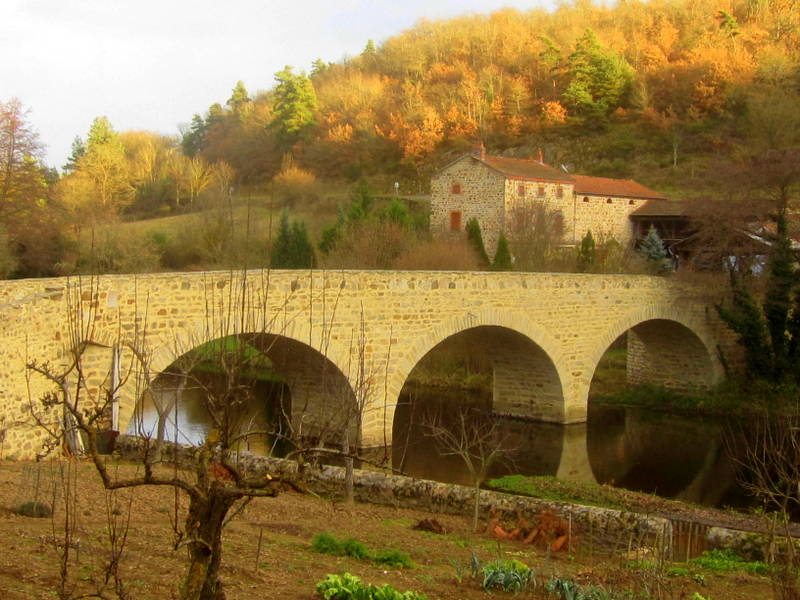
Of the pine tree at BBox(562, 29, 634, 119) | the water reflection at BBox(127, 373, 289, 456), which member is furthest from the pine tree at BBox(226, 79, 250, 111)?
the water reflection at BBox(127, 373, 289, 456)

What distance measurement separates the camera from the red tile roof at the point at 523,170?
29453mm

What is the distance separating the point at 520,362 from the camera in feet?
60.2

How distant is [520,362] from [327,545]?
40.7 feet

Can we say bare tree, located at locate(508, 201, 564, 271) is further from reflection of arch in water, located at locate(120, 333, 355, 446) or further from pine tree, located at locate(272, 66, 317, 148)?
pine tree, located at locate(272, 66, 317, 148)

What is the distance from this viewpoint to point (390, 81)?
52.1 m

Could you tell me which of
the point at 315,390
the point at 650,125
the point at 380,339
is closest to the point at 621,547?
the point at 380,339

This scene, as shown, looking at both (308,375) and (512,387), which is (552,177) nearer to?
(512,387)

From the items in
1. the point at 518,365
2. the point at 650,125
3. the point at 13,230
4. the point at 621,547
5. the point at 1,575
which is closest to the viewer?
the point at 1,575

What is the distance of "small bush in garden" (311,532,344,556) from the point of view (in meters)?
6.31

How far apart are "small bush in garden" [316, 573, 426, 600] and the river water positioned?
25.0 ft

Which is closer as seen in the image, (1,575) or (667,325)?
(1,575)

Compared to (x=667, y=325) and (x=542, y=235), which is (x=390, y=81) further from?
(x=667, y=325)

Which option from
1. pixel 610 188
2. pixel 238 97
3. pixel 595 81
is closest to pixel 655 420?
pixel 610 188

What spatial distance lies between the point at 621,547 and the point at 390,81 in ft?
154
